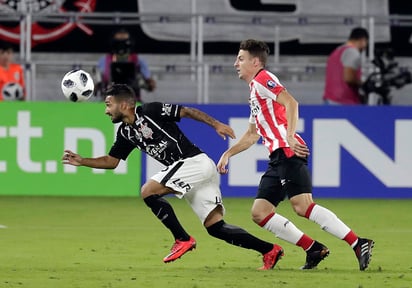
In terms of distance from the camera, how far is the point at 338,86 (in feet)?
59.1

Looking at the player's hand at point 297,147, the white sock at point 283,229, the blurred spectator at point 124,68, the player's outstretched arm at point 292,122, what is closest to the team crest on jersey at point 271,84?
the player's outstretched arm at point 292,122

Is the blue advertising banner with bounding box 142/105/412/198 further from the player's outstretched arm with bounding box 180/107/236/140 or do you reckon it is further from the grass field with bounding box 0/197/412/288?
the player's outstretched arm with bounding box 180/107/236/140

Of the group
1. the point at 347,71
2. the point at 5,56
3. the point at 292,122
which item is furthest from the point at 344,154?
the point at 292,122

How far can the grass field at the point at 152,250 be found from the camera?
925 centimetres

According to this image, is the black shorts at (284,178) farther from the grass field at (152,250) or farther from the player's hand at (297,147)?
the grass field at (152,250)

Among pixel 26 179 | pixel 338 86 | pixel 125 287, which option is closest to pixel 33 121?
pixel 26 179

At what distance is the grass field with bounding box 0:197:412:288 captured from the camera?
925 centimetres

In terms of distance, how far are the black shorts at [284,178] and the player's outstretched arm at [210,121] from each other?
1.36ft

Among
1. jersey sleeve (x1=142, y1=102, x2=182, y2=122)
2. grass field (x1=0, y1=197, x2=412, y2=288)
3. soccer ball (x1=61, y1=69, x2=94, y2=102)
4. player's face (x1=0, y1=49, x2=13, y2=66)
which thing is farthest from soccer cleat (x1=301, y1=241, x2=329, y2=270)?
player's face (x1=0, y1=49, x2=13, y2=66)

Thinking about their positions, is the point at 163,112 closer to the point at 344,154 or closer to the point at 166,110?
the point at 166,110

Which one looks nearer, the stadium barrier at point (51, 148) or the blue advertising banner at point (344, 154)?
the stadium barrier at point (51, 148)

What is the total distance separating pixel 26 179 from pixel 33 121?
0.78 metres

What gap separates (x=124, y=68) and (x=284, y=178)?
27.3 ft

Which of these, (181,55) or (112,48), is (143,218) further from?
(181,55)
